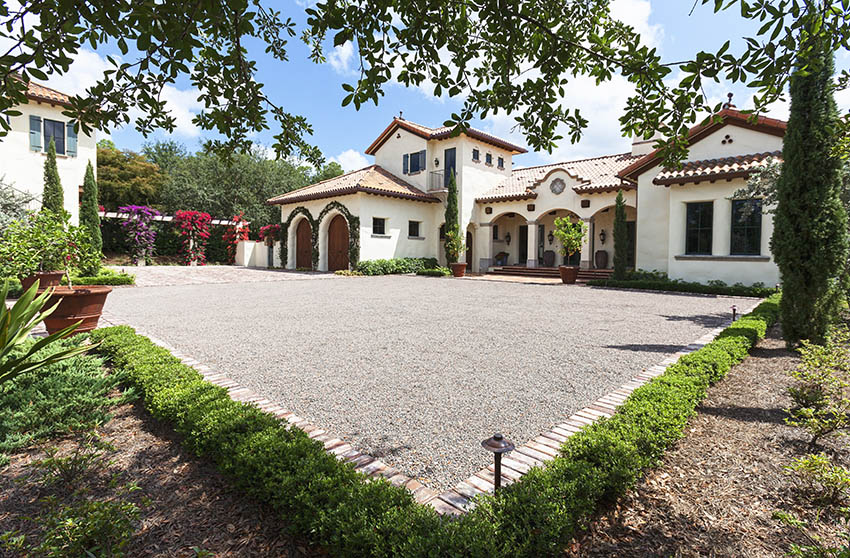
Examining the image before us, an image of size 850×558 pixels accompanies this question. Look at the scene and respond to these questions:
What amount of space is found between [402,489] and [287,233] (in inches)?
890

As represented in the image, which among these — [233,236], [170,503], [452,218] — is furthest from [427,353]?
[233,236]

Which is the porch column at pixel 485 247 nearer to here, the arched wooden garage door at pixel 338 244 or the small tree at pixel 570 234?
the small tree at pixel 570 234

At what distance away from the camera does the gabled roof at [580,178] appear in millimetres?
18266

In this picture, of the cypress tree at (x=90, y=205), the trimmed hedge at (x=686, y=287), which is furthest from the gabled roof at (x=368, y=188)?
the trimmed hedge at (x=686, y=287)

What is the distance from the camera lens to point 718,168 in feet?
43.4

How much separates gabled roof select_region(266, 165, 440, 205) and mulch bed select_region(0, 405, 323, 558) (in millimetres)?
16973

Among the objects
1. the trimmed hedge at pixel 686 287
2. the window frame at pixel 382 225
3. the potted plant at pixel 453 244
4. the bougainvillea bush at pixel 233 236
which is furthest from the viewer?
the bougainvillea bush at pixel 233 236

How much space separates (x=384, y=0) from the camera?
2432 millimetres

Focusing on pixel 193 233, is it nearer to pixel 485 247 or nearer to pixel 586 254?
pixel 485 247

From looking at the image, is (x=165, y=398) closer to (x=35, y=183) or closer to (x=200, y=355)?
(x=200, y=355)

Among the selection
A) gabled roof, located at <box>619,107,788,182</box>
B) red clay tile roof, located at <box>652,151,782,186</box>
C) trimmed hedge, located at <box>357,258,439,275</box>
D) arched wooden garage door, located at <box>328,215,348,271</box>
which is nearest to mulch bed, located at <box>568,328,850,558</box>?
gabled roof, located at <box>619,107,788,182</box>

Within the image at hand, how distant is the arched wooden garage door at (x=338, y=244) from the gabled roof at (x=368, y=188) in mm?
1476

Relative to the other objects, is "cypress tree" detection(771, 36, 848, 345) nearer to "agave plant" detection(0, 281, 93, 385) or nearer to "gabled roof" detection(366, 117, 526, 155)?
"agave plant" detection(0, 281, 93, 385)

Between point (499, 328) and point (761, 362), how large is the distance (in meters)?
3.71
